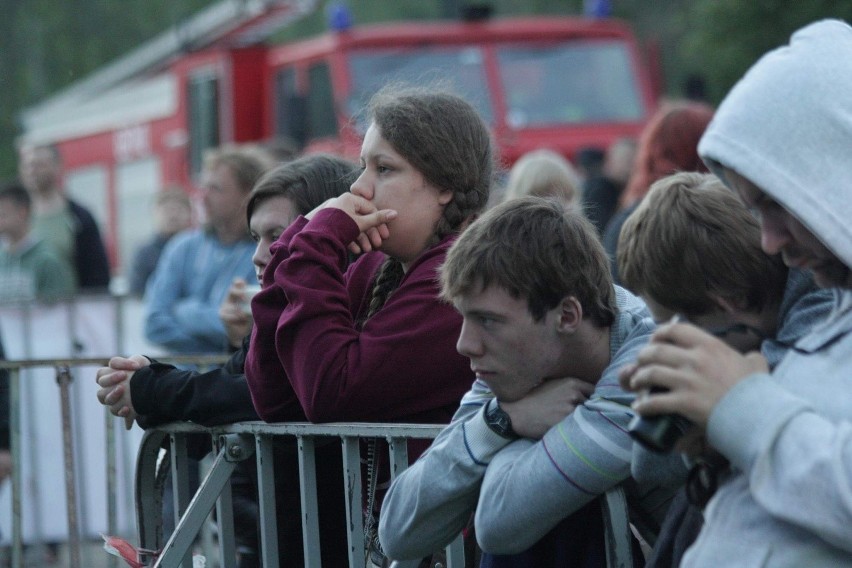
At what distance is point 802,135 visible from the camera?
1.95 m

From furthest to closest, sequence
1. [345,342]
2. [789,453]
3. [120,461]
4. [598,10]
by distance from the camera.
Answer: [598,10], [120,461], [345,342], [789,453]

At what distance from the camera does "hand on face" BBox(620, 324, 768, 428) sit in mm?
1859

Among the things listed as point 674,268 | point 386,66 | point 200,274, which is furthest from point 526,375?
point 386,66

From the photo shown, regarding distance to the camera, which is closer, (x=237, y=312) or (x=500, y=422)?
(x=500, y=422)

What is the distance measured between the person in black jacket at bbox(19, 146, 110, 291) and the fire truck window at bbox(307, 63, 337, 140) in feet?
7.93

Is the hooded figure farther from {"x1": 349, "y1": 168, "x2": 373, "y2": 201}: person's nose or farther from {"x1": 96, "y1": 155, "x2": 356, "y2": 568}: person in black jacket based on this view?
{"x1": 96, "y1": 155, "x2": 356, "y2": 568}: person in black jacket

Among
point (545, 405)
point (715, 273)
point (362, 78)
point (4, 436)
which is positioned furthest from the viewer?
point (362, 78)

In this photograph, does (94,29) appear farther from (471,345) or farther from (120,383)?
(471,345)

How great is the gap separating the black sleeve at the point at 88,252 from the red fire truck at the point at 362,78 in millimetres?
1862

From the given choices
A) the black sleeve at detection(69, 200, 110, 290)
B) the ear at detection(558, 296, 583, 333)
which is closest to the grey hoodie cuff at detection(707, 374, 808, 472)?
the ear at detection(558, 296, 583, 333)

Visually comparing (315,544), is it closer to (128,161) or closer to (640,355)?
(640,355)

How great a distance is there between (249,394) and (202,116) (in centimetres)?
1055

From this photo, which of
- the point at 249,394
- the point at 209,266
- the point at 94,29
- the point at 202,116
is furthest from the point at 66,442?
the point at 94,29

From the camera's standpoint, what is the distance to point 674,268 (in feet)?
7.46
